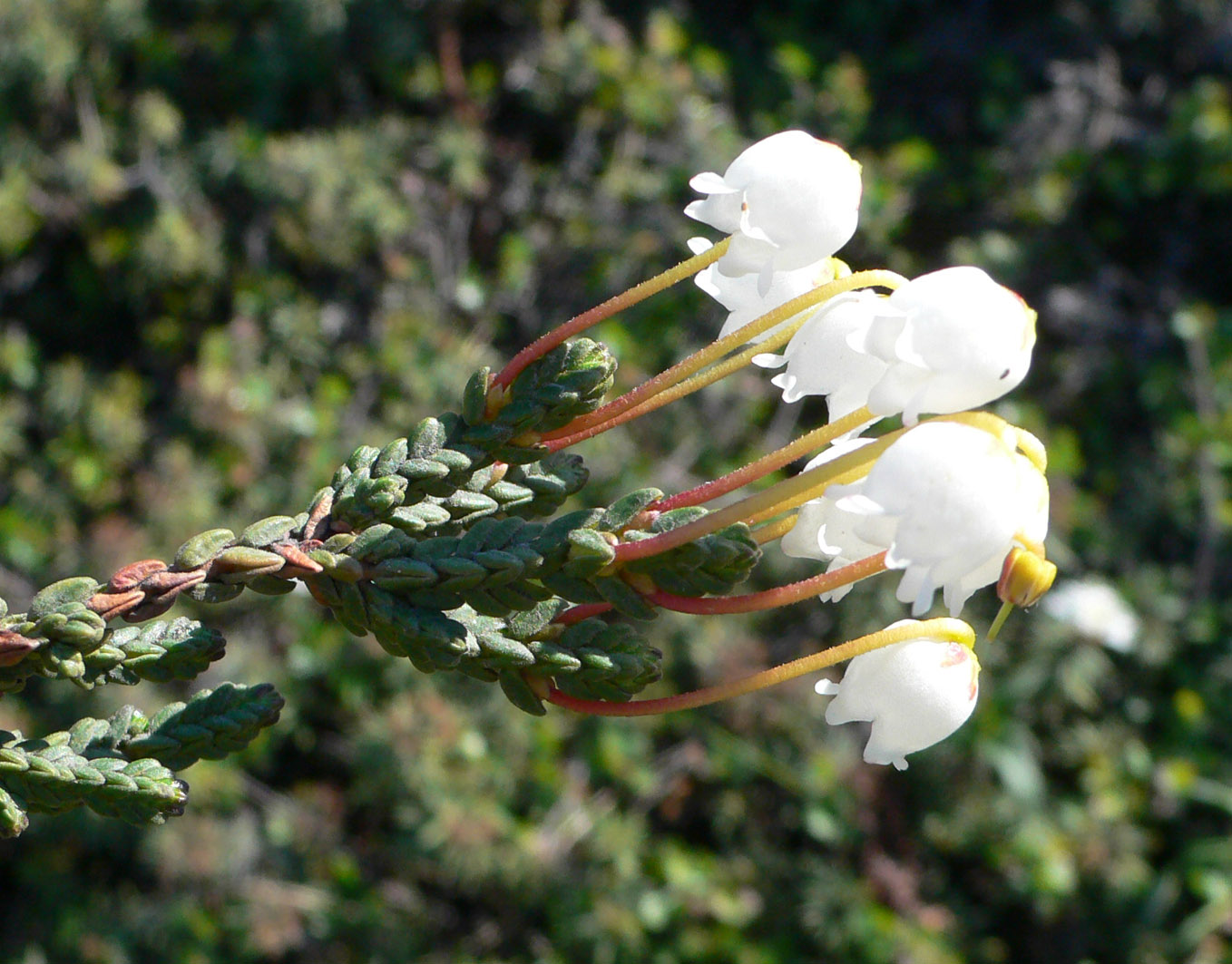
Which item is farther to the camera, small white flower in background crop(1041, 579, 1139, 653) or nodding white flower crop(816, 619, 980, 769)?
small white flower in background crop(1041, 579, 1139, 653)

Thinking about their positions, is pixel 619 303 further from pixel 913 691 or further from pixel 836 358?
pixel 913 691

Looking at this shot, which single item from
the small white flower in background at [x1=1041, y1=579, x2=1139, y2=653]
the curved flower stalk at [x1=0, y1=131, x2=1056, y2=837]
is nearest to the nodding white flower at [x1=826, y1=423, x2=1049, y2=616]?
the curved flower stalk at [x1=0, y1=131, x2=1056, y2=837]

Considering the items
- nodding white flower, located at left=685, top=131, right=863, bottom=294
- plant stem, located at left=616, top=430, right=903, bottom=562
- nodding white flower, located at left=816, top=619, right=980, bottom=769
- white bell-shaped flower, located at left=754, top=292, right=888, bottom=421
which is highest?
nodding white flower, located at left=685, top=131, right=863, bottom=294

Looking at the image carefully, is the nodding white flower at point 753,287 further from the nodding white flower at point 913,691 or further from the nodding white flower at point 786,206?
the nodding white flower at point 913,691

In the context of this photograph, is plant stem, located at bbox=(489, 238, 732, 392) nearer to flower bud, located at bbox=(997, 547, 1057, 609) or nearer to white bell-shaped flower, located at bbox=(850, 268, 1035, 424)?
white bell-shaped flower, located at bbox=(850, 268, 1035, 424)

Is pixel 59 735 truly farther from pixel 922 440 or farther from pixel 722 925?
pixel 722 925

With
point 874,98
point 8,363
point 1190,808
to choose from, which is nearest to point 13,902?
point 8,363
